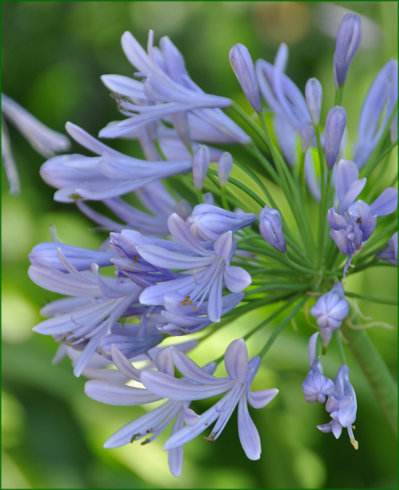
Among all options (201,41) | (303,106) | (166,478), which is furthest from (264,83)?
(201,41)

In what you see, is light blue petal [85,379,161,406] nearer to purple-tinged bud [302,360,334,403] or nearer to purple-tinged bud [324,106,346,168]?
purple-tinged bud [302,360,334,403]

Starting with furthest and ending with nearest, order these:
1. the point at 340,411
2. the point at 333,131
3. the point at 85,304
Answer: the point at 85,304 < the point at 333,131 < the point at 340,411

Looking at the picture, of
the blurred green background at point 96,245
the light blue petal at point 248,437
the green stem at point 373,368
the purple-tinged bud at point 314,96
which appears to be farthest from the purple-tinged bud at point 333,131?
the blurred green background at point 96,245

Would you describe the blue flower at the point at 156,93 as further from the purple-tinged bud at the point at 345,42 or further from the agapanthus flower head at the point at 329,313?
the agapanthus flower head at the point at 329,313

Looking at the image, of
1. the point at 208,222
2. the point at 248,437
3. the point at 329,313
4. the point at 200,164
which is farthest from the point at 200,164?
the point at 248,437

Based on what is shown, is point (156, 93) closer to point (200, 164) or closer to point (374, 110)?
point (200, 164)

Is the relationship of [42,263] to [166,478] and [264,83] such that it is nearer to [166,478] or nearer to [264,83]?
[264,83]
